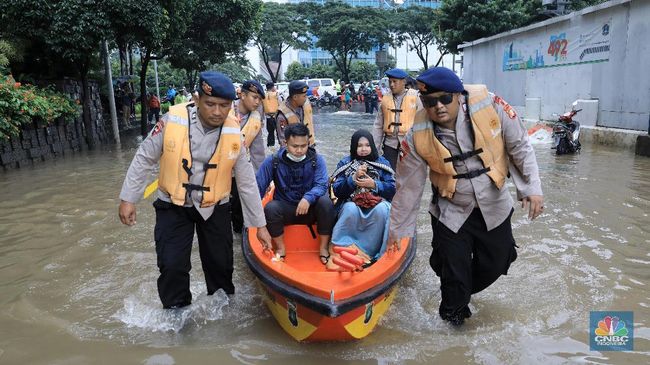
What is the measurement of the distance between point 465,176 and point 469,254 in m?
0.53

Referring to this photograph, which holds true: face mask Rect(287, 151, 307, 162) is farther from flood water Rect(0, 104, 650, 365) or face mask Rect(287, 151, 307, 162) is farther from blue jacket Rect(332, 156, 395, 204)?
flood water Rect(0, 104, 650, 365)

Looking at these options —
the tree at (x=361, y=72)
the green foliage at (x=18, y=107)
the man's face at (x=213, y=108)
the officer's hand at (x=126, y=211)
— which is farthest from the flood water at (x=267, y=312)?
the tree at (x=361, y=72)

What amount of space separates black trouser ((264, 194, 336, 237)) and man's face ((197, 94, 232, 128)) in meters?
1.24

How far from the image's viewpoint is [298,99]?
664 centimetres

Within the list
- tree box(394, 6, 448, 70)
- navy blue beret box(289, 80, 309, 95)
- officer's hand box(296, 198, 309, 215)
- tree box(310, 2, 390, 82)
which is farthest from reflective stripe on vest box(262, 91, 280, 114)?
tree box(310, 2, 390, 82)

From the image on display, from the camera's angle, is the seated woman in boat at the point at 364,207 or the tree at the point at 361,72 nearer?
the seated woman in boat at the point at 364,207

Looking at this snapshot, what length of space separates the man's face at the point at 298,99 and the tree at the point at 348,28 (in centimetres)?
3253

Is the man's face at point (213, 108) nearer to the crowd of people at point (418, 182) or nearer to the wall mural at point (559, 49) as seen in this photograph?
the crowd of people at point (418, 182)

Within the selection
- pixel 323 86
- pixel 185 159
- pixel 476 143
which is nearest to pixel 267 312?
pixel 185 159

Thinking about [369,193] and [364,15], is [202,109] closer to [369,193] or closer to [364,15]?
[369,193]

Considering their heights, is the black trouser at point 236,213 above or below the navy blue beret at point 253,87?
below

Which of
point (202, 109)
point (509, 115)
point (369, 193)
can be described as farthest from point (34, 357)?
point (509, 115)

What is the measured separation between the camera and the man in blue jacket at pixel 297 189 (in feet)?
14.4

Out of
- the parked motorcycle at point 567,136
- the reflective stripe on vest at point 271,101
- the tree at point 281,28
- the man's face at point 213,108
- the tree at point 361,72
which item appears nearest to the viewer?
the man's face at point 213,108
